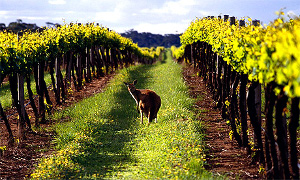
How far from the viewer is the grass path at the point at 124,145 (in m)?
8.51

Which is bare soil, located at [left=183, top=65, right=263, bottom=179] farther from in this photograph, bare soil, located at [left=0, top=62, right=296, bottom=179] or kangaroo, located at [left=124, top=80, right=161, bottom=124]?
kangaroo, located at [left=124, top=80, right=161, bottom=124]

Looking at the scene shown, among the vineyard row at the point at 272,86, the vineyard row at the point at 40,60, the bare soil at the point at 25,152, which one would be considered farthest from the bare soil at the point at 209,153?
the vineyard row at the point at 40,60

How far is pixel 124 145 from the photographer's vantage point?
11.3m

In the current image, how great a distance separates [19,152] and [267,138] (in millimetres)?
6980

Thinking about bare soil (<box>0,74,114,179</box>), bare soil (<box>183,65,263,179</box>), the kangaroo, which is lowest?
bare soil (<box>0,74,114,179</box>)

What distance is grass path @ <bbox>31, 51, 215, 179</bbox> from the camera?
8.51m

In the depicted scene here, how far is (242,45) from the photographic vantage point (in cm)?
854

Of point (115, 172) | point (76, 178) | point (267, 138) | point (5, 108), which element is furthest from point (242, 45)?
point (5, 108)

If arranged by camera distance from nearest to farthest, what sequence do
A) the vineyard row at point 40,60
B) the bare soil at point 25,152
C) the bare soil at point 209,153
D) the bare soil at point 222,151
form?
the bare soil at point 222,151, the bare soil at point 209,153, the bare soil at point 25,152, the vineyard row at point 40,60

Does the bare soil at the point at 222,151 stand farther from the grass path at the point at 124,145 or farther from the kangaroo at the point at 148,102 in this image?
the kangaroo at the point at 148,102

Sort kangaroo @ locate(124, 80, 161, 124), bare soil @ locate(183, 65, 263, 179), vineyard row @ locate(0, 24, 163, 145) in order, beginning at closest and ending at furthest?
bare soil @ locate(183, 65, 263, 179)
vineyard row @ locate(0, 24, 163, 145)
kangaroo @ locate(124, 80, 161, 124)

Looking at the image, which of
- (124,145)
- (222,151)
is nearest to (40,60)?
(124,145)

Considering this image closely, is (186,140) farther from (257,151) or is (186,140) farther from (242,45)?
(242,45)

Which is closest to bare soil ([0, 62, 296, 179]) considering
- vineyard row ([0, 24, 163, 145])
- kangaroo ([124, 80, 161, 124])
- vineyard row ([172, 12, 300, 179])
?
vineyard row ([172, 12, 300, 179])
